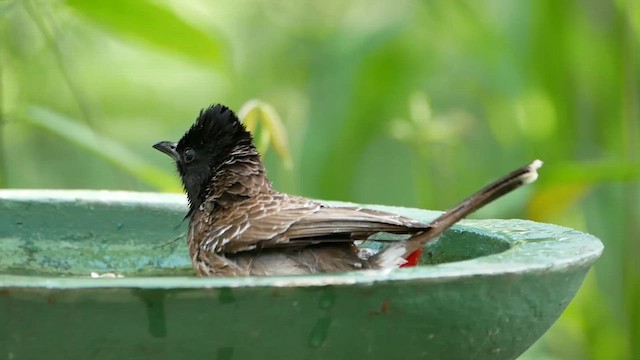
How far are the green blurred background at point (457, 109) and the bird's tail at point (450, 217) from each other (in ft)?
3.71

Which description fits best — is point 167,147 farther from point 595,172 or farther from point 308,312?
point 308,312

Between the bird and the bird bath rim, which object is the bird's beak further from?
the bird bath rim

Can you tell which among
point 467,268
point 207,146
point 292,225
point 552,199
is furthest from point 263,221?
point 552,199

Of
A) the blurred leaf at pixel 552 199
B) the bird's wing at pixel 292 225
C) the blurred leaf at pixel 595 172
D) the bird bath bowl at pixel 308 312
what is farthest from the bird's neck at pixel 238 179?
the bird bath bowl at pixel 308 312

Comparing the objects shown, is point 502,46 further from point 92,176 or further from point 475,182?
point 92,176

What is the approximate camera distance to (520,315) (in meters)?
2.48

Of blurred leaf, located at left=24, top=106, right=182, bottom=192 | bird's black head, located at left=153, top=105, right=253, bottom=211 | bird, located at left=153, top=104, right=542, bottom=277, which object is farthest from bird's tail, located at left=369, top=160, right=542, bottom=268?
blurred leaf, located at left=24, top=106, right=182, bottom=192

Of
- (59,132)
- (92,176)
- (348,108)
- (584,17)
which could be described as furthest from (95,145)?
(92,176)

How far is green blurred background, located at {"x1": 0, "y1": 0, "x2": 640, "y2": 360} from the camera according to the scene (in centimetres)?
444

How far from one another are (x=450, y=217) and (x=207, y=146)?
1.10 meters

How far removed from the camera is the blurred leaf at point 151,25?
14.2ft

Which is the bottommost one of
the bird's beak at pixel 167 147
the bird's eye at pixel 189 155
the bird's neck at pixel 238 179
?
the bird's neck at pixel 238 179

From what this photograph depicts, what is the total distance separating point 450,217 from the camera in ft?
10.3

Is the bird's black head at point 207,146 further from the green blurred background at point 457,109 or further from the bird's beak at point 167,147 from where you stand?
the green blurred background at point 457,109
